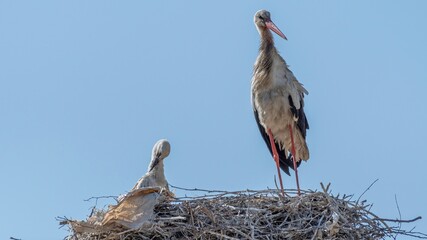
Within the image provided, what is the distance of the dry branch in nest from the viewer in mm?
7629

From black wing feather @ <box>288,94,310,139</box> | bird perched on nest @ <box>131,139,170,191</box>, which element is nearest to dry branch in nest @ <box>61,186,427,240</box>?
bird perched on nest @ <box>131,139,170,191</box>

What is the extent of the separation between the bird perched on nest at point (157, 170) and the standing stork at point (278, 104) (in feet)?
2.98

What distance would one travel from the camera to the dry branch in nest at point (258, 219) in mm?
7629

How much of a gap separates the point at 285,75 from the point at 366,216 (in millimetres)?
2514

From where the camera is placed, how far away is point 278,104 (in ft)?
33.2

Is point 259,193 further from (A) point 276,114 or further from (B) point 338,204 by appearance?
(A) point 276,114

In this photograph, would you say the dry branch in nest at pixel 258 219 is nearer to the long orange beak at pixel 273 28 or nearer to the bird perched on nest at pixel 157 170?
the bird perched on nest at pixel 157 170

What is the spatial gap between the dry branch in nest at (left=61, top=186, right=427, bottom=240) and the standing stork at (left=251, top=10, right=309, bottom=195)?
192 cm

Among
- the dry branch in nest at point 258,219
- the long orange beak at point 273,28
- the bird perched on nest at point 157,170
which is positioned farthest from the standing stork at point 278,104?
the dry branch in nest at point 258,219

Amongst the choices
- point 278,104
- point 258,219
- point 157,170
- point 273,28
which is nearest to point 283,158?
point 278,104

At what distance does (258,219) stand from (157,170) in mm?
1828

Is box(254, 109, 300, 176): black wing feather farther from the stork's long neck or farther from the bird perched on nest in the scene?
the bird perched on nest

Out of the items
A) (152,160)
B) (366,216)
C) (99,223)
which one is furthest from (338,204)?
(152,160)

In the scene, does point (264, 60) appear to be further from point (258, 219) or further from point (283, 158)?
point (258, 219)
